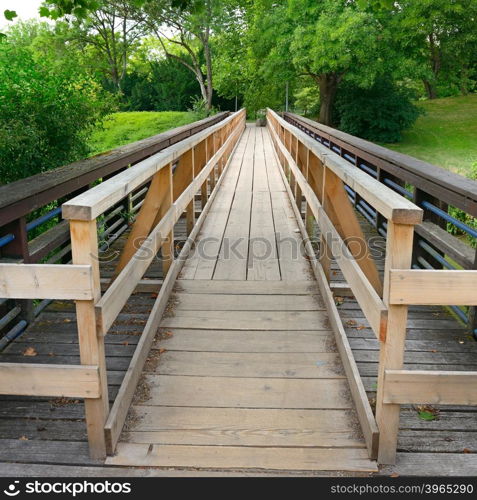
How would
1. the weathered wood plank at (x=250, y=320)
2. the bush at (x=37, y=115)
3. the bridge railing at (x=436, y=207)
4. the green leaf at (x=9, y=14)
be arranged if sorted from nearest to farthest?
1. the bridge railing at (x=436, y=207)
2. the weathered wood plank at (x=250, y=320)
3. the green leaf at (x=9, y=14)
4. the bush at (x=37, y=115)

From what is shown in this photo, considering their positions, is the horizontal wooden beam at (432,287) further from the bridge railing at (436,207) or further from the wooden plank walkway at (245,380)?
the wooden plank walkway at (245,380)

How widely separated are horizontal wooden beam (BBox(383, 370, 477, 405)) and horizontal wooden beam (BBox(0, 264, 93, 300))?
126cm

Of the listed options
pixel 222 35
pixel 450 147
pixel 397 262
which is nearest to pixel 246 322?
pixel 397 262

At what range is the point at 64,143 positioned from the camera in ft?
23.0

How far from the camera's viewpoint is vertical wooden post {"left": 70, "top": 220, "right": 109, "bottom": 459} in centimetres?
219

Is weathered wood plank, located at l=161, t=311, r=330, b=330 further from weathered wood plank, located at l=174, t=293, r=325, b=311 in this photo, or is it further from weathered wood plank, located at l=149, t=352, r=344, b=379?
weathered wood plank, located at l=149, t=352, r=344, b=379

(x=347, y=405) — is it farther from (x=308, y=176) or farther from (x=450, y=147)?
(x=450, y=147)

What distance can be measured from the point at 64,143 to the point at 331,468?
5.75 meters

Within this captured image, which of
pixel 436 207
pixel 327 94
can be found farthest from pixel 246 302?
pixel 327 94

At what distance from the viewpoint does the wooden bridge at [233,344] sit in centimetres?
227

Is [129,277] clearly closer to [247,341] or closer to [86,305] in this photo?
[86,305]

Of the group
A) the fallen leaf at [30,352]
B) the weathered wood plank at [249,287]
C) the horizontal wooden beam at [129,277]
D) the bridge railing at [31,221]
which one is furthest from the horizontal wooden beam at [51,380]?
the weathered wood plank at [249,287]

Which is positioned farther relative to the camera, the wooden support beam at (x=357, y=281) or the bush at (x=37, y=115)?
the bush at (x=37, y=115)

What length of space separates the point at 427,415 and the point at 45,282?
187cm
